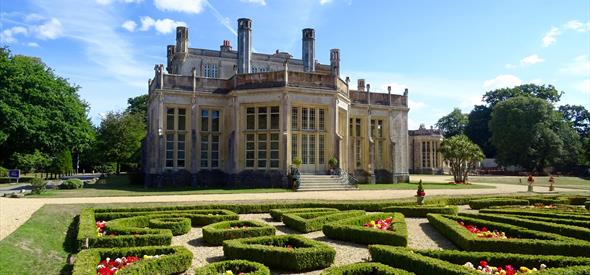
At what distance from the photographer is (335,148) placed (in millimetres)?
32219

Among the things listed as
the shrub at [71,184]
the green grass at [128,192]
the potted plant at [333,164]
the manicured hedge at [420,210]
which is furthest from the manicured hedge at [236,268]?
the shrub at [71,184]

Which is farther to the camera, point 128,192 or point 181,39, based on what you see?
point 181,39

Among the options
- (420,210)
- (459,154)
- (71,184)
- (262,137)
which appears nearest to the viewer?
(420,210)

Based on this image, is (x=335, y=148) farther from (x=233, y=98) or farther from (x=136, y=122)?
(x=136, y=122)

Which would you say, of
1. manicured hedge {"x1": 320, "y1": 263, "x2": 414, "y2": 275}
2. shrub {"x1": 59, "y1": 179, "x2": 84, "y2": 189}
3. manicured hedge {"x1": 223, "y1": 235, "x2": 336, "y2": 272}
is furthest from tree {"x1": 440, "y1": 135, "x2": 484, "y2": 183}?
manicured hedge {"x1": 320, "y1": 263, "x2": 414, "y2": 275}

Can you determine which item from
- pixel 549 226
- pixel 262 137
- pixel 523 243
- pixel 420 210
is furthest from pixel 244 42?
pixel 523 243

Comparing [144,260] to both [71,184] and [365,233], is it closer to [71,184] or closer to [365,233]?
[365,233]

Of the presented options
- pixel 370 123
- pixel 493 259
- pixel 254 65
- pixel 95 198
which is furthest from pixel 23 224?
pixel 254 65

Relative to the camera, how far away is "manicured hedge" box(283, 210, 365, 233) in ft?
46.4

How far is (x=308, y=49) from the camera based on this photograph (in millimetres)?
45531

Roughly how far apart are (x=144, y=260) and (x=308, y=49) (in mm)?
38893

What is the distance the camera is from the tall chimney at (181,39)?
48.8m

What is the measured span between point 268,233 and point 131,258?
448cm

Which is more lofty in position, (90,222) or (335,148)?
(335,148)
